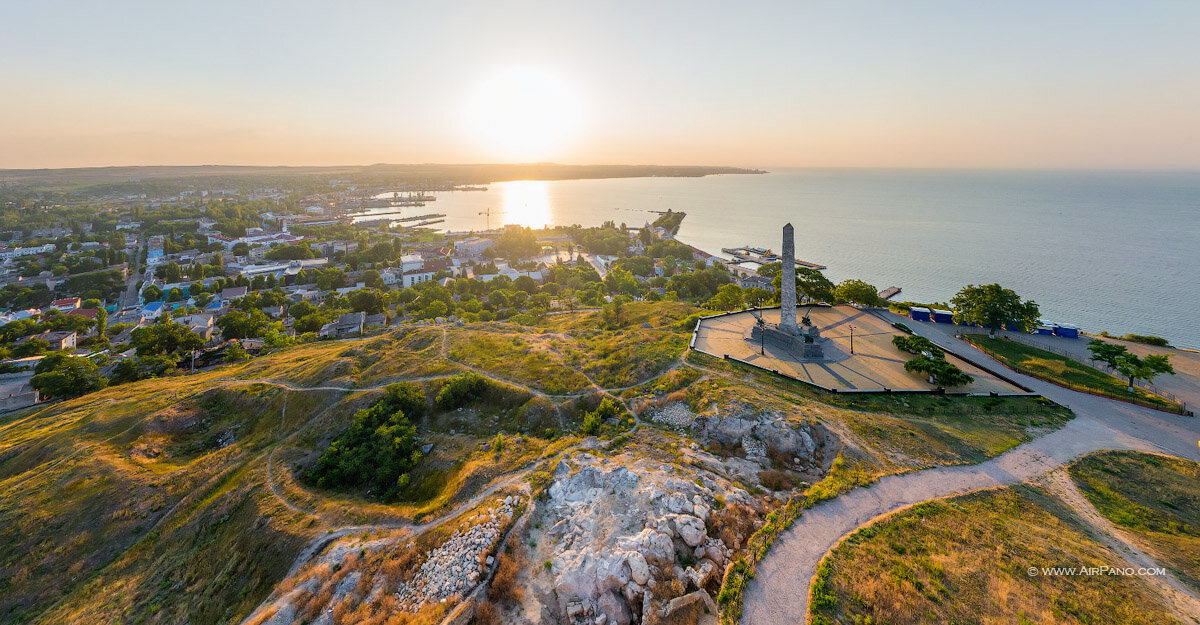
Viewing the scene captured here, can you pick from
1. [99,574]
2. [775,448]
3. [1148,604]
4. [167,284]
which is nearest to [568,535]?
[775,448]

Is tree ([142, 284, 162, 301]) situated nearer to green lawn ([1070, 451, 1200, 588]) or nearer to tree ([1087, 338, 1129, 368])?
green lawn ([1070, 451, 1200, 588])

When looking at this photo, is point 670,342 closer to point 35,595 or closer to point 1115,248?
point 35,595

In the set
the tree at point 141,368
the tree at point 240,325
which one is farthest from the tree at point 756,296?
the tree at point 141,368

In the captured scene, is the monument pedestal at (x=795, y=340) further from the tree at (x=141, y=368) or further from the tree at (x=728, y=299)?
the tree at (x=141, y=368)

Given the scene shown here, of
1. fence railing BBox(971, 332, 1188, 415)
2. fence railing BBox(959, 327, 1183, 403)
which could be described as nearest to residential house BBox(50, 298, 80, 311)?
fence railing BBox(971, 332, 1188, 415)

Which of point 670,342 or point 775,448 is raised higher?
point 670,342

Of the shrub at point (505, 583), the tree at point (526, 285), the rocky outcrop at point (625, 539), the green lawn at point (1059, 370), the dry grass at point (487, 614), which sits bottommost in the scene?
the dry grass at point (487, 614)

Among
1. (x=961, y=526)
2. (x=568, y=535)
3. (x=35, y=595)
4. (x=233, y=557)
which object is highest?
(x=961, y=526)
